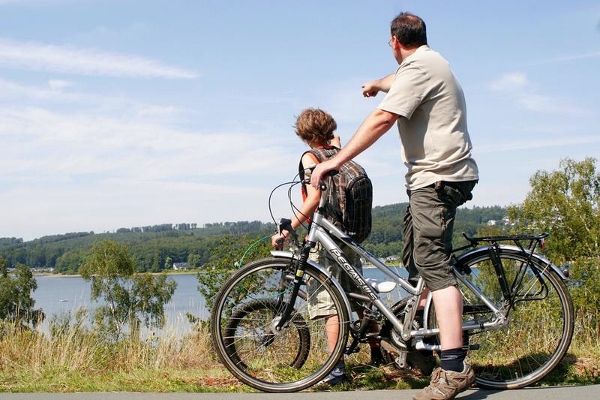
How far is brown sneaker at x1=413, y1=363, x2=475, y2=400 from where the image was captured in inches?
173

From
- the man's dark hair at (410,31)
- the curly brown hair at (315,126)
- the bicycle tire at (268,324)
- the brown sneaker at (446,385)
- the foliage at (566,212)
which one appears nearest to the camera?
the brown sneaker at (446,385)

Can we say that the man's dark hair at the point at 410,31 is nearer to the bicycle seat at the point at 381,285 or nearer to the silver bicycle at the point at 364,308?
the silver bicycle at the point at 364,308

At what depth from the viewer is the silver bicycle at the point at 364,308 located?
4820 millimetres

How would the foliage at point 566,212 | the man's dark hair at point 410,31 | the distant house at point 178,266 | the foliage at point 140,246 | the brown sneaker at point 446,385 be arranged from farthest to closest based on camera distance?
the distant house at point 178,266, the foliage at point 140,246, the foliage at point 566,212, the man's dark hair at point 410,31, the brown sneaker at point 446,385

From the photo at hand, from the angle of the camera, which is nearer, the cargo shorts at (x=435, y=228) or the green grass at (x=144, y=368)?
the cargo shorts at (x=435, y=228)

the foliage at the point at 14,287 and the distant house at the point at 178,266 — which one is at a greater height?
the distant house at the point at 178,266

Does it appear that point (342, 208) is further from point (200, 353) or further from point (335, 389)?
point (200, 353)

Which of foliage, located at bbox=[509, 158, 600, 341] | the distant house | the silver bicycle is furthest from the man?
the distant house

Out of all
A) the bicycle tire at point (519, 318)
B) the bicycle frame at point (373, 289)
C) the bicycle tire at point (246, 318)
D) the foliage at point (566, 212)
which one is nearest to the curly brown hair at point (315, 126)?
the bicycle frame at point (373, 289)

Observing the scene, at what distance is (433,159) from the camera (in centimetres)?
449

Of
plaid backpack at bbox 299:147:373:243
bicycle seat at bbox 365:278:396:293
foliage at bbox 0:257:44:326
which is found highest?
plaid backpack at bbox 299:147:373:243

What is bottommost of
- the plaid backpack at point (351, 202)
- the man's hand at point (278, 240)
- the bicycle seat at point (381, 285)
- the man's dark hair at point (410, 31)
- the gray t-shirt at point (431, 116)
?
the bicycle seat at point (381, 285)

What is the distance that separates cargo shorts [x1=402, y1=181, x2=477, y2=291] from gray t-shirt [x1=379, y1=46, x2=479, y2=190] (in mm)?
65

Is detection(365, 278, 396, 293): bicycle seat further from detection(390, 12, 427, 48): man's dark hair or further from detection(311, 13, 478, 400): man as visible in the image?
detection(390, 12, 427, 48): man's dark hair
